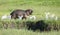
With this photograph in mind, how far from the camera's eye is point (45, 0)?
22.9 m

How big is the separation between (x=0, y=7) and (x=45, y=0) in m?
3.50

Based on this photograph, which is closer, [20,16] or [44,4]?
[20,16]

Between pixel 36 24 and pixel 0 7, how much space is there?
37.2 ft

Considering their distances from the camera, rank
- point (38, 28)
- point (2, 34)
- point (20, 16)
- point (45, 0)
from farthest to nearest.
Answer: point (45, 0) → point (20, 16) → point (38, 28) → point (2, 34)

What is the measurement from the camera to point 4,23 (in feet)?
33.7

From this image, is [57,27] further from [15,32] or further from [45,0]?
[45,0]

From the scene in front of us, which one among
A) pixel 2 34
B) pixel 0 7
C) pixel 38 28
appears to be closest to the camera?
pixel 2 34

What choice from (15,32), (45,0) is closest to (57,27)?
(15,32)

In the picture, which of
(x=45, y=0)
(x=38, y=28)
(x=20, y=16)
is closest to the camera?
(x=38, y=28)

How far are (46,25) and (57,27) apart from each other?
0.39 meters

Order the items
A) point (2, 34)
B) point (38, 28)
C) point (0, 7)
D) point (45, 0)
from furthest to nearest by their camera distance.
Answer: point (45, 0) < point (0, 7) < point (38, 28) < point (2, 34)

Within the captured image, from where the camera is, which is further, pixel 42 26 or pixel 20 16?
pixel 20 16

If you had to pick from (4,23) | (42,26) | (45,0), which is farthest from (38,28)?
(45,0)

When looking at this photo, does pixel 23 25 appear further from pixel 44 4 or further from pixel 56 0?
pixel 56 0
